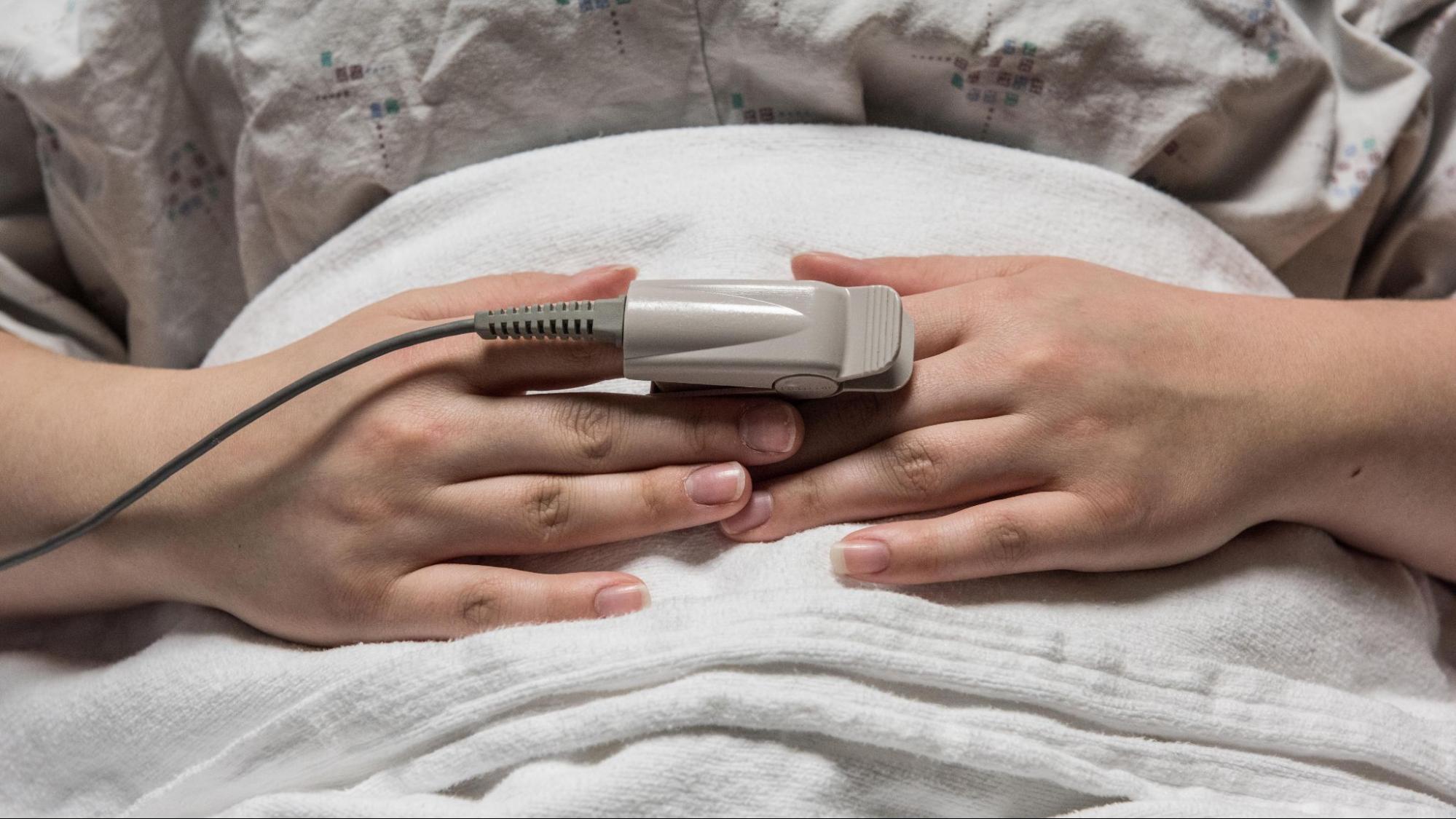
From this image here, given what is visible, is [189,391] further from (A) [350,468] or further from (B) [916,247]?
(B) [916,247]

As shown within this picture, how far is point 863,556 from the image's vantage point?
1.76ft

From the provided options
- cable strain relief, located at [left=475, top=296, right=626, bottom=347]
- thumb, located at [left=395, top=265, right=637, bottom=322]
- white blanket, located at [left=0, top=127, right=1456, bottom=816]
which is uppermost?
cable strain relief, located at [left=475, top=296, right=626, bottom=347]

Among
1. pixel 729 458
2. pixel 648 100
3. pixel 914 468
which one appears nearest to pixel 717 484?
pixel 729 458

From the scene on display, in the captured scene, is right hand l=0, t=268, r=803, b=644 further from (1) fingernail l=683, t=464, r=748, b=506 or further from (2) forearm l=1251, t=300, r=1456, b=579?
(2) forearm l=1251, t=300, r=1456, b=579

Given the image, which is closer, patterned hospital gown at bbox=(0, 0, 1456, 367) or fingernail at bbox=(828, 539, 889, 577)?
fingernail at bbox=(828, 539, 889, 577)

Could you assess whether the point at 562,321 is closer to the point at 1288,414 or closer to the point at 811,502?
the point at 811,502

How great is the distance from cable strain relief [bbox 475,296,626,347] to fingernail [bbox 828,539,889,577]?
0.18 meters

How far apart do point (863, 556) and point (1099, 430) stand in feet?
0.56

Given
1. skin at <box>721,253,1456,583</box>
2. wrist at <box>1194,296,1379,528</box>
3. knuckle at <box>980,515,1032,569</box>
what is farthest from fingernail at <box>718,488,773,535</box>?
wrist at <box>1194,296,1379,528</box>

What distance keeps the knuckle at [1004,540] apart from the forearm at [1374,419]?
0.20 meters

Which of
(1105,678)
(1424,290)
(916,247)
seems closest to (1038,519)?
(1105,678)

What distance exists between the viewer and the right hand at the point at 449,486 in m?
0.56

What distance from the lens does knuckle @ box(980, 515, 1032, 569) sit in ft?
1.80

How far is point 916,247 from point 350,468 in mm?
413
